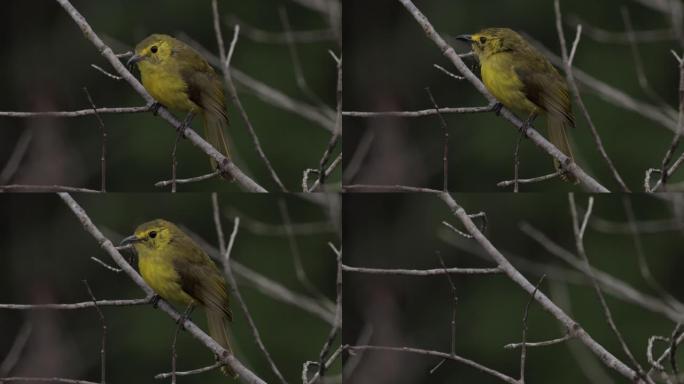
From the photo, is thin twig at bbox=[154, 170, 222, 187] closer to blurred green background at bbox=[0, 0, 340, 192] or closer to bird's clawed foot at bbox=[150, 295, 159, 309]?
blurred green background at bbox=[0, 0, 340, 192]

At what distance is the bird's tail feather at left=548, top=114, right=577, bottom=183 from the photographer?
510 centimetres

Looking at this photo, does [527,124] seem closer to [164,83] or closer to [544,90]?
[544,90]

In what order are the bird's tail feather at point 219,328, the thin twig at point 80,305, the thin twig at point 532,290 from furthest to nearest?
the bird's tail feather at point 219,328 → the thin twig at point 80,305 → the thin twig at point 532,290

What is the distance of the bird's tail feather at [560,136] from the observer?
5102mm

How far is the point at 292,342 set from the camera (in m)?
5.35

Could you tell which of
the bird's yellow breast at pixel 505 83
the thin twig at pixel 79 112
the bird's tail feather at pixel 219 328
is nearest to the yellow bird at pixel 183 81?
the thin twig at pixel 79 112

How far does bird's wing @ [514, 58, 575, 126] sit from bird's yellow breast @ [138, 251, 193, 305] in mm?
→ 1845

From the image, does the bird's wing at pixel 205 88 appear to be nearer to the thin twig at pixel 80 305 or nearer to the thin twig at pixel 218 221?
the thin twig at pixel 218 221

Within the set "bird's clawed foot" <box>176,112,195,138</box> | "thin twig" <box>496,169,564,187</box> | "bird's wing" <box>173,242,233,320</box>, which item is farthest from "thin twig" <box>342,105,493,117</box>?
"bird's wing" <box>173,242,233,320</box>

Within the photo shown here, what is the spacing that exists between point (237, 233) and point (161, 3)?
117 cm

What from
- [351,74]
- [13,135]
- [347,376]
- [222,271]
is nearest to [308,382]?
[347,376]

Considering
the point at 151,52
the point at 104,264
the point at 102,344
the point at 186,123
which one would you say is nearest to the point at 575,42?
the point at 186,123

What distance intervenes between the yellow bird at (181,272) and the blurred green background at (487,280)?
23.9 inches

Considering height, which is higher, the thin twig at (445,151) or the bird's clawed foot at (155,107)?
the bird's clawed foot at (155,107)
